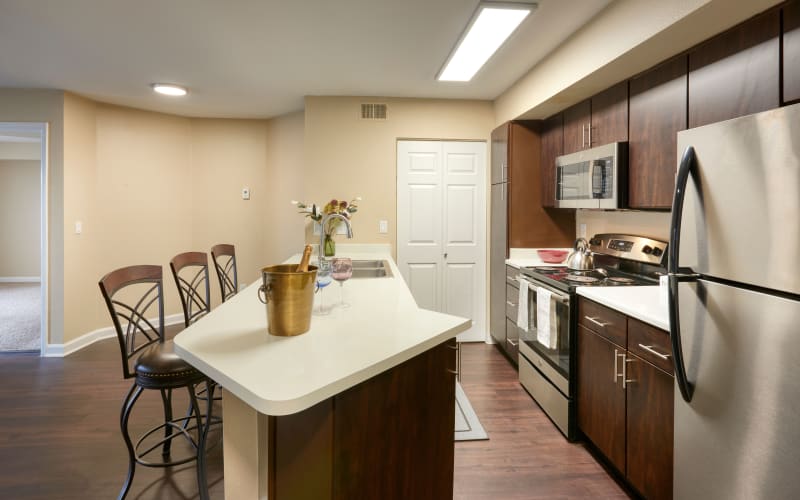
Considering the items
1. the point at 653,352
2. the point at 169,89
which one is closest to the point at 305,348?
the point at 653,352

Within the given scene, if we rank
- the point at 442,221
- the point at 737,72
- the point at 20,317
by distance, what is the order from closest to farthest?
the point at 737,72 < the point at 442,221 < the point at 20,317

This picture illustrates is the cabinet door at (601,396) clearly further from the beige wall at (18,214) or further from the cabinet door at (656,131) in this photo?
the beige wall at (18,214)

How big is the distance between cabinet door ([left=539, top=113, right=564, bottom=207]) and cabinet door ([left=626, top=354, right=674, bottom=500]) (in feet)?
6.43

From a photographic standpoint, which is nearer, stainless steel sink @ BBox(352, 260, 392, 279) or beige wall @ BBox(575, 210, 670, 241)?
beige wall @ BBox(575, 210, 670, 241)

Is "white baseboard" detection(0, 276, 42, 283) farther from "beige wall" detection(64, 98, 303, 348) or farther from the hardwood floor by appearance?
the hardwood floor

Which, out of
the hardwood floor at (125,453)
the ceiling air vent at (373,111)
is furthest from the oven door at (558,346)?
the ceiling air vent at (373,111)

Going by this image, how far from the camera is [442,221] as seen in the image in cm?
434

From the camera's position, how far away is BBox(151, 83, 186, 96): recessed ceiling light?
153 inches

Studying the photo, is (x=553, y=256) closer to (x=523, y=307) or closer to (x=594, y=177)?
(x=523, y=307)

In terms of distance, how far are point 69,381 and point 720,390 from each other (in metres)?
4.18

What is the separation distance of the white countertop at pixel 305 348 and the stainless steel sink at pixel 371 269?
130 centimetres

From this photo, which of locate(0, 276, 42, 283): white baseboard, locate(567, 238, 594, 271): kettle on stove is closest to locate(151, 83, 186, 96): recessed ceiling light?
locate(567, 238, 594, 271): kettle on stove

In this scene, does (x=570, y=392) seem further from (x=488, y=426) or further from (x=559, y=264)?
(x=559, y=264)

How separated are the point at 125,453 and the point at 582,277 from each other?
2.84m
